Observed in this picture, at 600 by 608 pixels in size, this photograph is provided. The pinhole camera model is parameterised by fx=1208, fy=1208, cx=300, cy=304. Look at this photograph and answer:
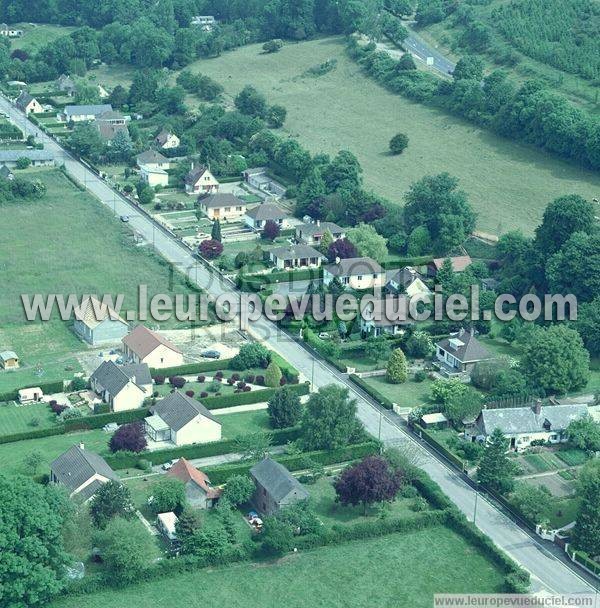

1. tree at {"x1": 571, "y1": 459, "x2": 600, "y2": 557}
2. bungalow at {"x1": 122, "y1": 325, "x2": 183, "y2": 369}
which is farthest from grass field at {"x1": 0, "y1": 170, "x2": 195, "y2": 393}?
tree at {"x1": 571, "y1": 459, "x2": 600, "y2": 557}

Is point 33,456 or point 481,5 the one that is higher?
point 481,5

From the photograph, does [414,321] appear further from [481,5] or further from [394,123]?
[481,5]

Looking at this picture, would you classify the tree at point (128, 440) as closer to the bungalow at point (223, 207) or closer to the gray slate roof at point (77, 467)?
the gray slate roof at point (77, 467)

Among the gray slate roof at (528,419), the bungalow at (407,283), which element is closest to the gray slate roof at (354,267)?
the bungalow at (407,283)

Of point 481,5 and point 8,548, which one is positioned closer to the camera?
point 8,548

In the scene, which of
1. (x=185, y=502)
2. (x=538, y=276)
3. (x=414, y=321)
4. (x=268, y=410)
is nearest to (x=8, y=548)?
(x=185, y=502)
